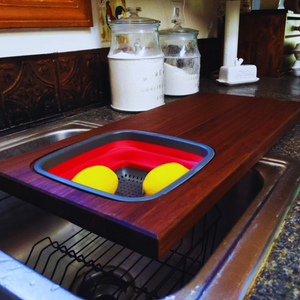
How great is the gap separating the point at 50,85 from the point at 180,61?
19.4 inches

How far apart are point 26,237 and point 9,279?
0.39m

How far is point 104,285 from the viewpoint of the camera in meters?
0.65

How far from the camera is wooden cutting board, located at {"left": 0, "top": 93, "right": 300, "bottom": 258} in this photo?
1.15 ft

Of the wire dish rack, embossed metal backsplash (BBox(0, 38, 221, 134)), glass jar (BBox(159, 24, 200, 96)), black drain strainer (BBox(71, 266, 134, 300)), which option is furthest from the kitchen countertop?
embossed metal backsplash (BBox(0, 38, 221, 134))

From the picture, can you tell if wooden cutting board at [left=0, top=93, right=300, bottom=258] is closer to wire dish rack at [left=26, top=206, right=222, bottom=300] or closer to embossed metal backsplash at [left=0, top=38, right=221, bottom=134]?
wire dish rack at [left=26, top=206, right=222, bottom=300]

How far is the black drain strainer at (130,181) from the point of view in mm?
591

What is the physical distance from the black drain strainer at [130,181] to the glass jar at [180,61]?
575mm

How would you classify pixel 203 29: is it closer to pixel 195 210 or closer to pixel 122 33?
pixel 122 33

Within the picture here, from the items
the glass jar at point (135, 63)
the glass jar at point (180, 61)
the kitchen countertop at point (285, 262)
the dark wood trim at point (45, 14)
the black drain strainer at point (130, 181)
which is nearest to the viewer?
the kitchen countertop at point (285, 262)

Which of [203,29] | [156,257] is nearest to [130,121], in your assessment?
[156,257]

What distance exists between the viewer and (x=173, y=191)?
0.41 m

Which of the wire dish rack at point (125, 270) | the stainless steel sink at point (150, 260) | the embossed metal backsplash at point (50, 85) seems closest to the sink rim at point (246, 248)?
the stainless steel sink at point (150, 260)

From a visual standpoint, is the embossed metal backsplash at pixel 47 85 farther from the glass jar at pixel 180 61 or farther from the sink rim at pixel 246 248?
the sink rim at pixel 246 248

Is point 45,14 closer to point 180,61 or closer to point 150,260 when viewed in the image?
point 180,61
